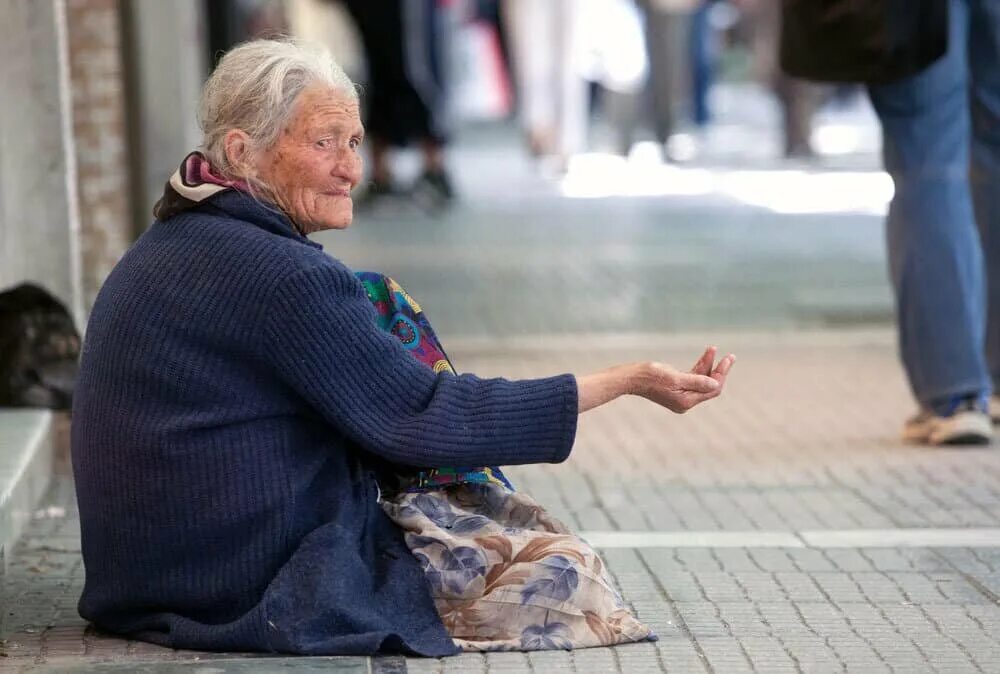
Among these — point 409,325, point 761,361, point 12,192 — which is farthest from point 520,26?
point 409,325

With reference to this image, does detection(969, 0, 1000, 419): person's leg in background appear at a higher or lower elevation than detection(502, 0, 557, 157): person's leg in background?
higher

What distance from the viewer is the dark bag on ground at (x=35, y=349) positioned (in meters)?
4.71

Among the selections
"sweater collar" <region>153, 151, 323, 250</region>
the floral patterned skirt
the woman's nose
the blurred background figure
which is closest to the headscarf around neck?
"sweater collar" <region>153, 151, 323, 250</region>

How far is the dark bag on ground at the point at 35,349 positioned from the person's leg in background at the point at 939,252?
7.56 feet

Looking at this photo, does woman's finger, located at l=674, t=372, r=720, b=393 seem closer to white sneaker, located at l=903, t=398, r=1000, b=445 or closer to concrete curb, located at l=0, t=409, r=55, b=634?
concrete curb, located at l=0, t=409, r=55, b=634

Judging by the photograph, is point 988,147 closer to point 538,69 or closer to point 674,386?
point 674,386

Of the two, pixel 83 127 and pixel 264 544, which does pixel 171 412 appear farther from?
pixel 83 127

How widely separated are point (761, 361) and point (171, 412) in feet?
12.7

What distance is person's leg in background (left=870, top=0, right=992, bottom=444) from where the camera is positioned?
208 inches

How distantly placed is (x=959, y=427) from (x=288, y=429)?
8.17ft

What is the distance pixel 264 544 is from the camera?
11.0ft

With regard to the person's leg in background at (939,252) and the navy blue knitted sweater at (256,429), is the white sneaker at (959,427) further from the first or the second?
the navy blue knitted sweater at (256,429)

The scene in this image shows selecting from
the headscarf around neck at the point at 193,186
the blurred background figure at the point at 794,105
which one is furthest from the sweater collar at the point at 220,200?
the blurred background figure at the point at 794,105

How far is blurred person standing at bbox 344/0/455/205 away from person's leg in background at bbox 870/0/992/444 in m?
6.80
